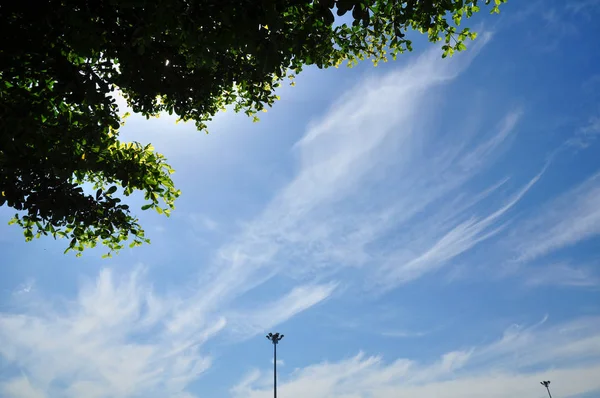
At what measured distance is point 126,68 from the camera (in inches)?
292

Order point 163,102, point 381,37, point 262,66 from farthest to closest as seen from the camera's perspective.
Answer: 1. point 163,102
2. point 381,37
3. point 262,66

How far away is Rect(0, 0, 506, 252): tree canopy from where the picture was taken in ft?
16.9

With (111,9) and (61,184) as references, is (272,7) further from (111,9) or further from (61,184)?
(61,184)

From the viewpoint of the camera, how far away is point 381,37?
9.66 metres

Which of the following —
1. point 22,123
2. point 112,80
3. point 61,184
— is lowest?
point 22,123

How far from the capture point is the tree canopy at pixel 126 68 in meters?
5.14

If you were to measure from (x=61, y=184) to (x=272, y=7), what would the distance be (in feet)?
20.2

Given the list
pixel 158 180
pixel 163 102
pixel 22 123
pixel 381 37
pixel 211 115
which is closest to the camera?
pixel 22 123

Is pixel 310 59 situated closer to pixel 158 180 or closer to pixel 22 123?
pixel 158 180

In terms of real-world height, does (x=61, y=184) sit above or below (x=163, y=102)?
below

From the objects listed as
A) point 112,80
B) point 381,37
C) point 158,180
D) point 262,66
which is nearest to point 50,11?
point 112,80

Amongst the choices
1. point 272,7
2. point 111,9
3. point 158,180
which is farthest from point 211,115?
point 272,7

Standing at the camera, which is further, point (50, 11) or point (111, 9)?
point (111, 9)

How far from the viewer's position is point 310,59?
27.5 ft
